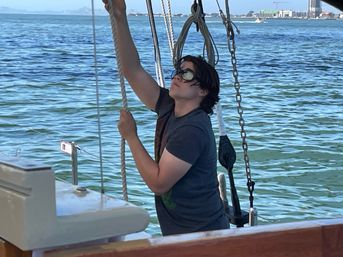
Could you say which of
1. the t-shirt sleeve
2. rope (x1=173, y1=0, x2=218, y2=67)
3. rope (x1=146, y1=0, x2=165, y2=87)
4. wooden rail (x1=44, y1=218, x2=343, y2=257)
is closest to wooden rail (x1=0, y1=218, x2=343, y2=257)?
wooden rail (x1=44, y1=218, x2=343, y2=257)

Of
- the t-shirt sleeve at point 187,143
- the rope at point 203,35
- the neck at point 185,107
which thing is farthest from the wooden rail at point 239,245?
the rope at point 203,35

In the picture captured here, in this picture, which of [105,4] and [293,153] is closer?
[105,4]

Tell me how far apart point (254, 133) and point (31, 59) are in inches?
485

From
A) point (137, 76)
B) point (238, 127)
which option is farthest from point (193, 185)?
point (238, 127)

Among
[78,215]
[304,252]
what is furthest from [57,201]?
[304,252]

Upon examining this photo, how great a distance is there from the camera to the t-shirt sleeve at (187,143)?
7.70ft

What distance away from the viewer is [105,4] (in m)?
2.51

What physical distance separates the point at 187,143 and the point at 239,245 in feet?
2.39

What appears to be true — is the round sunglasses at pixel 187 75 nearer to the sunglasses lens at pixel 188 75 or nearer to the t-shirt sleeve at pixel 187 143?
the sunglasses lens at pixel 188 75

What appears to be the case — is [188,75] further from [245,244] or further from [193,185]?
[245,244]

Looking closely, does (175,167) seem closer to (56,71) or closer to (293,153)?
(293,153)

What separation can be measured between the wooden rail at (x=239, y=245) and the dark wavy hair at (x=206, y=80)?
79cm

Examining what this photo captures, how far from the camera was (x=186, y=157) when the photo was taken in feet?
7.70

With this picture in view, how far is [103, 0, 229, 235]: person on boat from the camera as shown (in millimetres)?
2336
